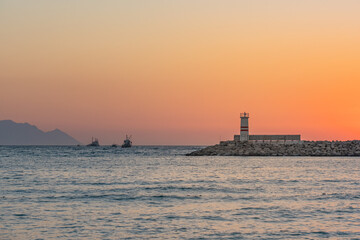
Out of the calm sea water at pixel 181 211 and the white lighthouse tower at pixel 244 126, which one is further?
the white lighthouse tower at pixel 244 126

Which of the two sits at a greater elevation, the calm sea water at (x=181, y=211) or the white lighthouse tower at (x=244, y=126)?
the white lighthouse tower at (x=244, y=126)

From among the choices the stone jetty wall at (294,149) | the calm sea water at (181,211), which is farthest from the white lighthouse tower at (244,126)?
the calm sea water at (181,211)

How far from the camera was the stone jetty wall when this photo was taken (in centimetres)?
8269

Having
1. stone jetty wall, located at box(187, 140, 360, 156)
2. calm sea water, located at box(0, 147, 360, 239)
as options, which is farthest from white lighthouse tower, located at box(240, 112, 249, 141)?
calm sea water, located at box(0, 147, 360, 239)

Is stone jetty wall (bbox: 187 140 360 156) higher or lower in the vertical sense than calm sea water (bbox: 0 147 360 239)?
higher

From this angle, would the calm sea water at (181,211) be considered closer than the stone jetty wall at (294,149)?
Yes

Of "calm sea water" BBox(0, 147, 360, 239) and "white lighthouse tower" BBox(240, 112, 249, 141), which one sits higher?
"white lighthouse tower" BBox(240, 112, 249, 141)

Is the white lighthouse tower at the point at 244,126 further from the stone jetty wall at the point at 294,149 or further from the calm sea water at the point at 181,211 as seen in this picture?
the calm sea water at the point at 181,211

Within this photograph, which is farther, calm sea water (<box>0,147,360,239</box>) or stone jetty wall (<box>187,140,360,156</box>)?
stone jetty wall (<box>187,140,360,156</box>)

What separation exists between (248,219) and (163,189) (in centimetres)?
1163

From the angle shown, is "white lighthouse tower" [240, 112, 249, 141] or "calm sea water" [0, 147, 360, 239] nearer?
"calm sea water" [0, 147, 360, 239]

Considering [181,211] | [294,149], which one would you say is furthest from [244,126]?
[181,211]

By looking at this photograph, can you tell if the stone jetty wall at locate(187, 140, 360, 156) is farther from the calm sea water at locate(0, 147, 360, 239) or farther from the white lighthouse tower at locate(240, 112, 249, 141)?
the calm sea water at locate(0, 147, 360, 239)

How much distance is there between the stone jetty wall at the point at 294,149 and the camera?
82688 mm
